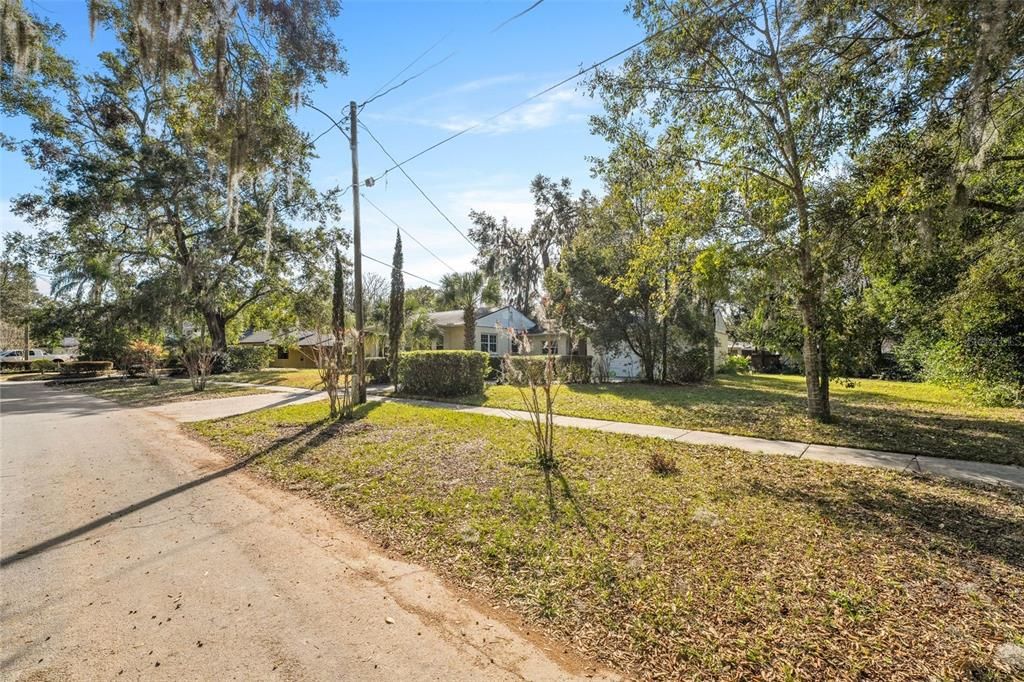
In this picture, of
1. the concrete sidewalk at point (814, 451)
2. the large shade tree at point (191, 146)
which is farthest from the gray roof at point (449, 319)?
the concrete sidewalk at point (814, 451)

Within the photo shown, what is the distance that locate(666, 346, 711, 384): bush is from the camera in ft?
58.1

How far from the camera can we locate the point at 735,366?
82.6 feet

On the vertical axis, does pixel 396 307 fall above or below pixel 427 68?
below

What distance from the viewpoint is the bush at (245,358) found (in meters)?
26.4

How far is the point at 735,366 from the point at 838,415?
1699cm

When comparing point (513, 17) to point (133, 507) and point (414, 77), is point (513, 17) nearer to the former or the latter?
point (414, 77)

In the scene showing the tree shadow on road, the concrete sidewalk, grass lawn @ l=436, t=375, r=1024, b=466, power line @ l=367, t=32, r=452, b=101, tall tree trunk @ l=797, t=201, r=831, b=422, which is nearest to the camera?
the tree shadow on road

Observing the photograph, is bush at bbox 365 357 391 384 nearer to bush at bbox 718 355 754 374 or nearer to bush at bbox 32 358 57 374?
bush at bbox 718 355 754 374

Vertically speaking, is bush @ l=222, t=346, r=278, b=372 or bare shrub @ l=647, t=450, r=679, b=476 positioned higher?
bush @ l=222, t=346, r=278, b=372

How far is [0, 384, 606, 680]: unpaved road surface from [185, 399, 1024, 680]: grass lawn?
0.34 metres

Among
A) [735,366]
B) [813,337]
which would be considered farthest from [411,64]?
[735,366]

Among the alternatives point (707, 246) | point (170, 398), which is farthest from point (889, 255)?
point (170, 398)

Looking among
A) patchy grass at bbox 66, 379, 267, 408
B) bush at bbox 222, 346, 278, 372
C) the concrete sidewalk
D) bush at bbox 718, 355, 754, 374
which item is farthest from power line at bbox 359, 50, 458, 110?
bush at bbox 718, 355, 754, 374

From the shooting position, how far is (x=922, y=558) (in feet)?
10.6
